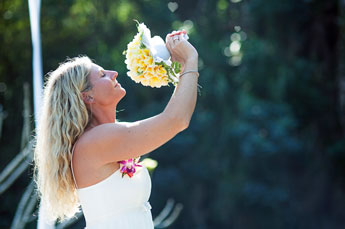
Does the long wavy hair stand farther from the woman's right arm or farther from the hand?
the hand

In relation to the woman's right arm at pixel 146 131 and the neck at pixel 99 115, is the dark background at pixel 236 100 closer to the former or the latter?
the neck at pixel 99 115

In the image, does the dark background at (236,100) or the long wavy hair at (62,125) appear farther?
the dark background at (236,100)

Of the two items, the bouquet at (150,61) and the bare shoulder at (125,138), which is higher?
the bouquet at (150,61)

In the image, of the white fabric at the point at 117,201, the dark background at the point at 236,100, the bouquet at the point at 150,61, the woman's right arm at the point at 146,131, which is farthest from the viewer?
the dark background at the point at 236,100

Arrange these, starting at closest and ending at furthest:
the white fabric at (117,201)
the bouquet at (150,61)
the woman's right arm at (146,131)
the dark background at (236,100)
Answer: the woman's right arm at (146,131) < the white fabric at (117,201) < the bouquet at (150,61) < the dark background at (236,100)

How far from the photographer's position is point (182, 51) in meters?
1.79

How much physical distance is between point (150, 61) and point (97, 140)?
0.38 m

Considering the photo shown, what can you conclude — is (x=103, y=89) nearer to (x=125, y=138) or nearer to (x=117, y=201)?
(x=125, y=138)

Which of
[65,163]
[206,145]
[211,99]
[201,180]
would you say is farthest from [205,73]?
[65,163]

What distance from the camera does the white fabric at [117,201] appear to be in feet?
5.74

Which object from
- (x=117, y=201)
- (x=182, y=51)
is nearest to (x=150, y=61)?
(x=182, y=51)

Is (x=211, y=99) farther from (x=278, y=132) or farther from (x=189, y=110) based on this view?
(x=189, y=110)

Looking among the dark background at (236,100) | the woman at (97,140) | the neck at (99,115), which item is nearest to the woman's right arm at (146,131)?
the woman at (97,140)

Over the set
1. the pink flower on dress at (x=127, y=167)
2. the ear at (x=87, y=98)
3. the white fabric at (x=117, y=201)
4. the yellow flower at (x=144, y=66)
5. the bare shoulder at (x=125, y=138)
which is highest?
the yellow flower at (x=144, y=66)
